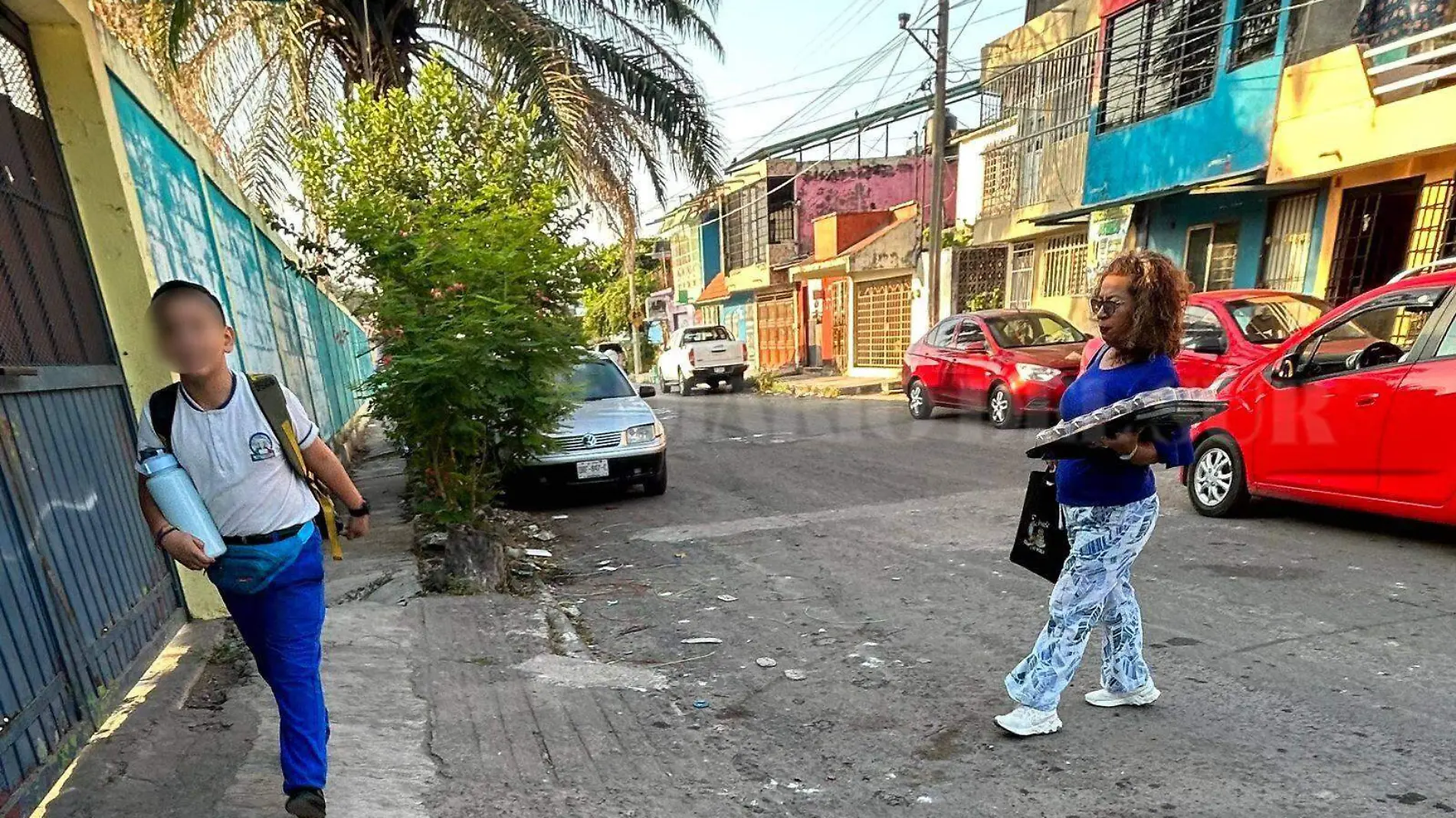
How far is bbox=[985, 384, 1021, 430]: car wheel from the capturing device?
37.6ft

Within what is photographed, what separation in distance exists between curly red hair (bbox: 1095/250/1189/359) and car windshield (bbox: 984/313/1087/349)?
9513 millimetres

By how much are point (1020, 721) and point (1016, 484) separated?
5.14 meters

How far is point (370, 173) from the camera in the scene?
28.0 ft

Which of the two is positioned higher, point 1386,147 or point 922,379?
point 1386,147

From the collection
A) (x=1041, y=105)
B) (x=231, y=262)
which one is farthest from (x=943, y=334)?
(x=231, y=262)

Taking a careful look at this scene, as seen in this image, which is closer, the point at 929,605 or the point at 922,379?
the point at 929,605

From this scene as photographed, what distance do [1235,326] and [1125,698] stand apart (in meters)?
6.77

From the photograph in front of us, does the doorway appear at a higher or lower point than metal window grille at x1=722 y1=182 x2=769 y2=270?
lower

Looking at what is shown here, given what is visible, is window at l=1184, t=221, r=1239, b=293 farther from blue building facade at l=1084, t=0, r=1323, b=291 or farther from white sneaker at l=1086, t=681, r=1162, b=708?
white sneaker at l=1086, t=681, r=1162, b=708

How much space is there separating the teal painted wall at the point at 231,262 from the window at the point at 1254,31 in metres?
12.9

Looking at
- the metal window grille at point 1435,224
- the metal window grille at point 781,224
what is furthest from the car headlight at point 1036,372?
the metal window grille at point 781,224

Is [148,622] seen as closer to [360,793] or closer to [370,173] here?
[360,793]

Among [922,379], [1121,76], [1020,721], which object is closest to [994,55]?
[1121,76]

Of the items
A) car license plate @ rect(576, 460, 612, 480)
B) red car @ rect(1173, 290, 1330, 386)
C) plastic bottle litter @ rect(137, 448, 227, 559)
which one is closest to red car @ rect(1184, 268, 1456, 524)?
red car @ rect(1173, 290, 1330, 386)
